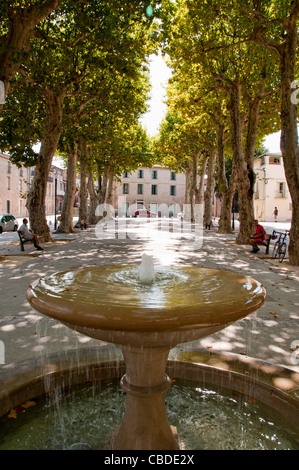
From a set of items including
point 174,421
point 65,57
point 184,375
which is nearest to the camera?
point 174,421

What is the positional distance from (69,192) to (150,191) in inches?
2071

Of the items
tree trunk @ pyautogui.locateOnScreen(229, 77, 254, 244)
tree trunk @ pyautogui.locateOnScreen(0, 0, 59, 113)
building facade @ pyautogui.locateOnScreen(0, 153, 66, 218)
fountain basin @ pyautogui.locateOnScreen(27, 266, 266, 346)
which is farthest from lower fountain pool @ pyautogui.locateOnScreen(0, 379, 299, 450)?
building facade @ pyautogui.locateOnScreen(0, 153, 66, 218)

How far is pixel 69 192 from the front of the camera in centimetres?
2172

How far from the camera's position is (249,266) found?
1048 centimetres

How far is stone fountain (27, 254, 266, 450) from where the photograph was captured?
193cm

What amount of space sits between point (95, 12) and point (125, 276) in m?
12.4

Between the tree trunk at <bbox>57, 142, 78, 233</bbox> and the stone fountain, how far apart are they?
19194mm

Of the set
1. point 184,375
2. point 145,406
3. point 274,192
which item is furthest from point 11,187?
point 145,406

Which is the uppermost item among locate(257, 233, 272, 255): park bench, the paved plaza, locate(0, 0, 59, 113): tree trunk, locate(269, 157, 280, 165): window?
locate(269, 157, 280, 165): window

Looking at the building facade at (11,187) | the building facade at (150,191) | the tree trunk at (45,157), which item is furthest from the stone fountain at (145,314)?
the building facade at (150,191)

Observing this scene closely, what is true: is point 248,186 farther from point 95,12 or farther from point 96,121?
point 96,121

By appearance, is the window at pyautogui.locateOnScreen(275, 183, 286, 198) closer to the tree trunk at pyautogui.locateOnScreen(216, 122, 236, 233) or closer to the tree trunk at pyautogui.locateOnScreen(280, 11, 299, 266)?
the tree trunk at pyautogui.locateOnScreen(216, 122, 236, 233)

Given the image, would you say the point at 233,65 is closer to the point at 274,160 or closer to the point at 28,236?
Result: the point at 28,236
